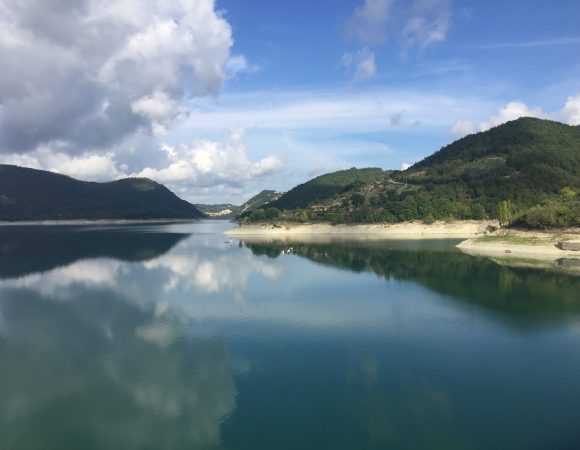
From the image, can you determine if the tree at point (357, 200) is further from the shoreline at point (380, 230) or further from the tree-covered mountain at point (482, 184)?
the shoreline at point (380, 230)

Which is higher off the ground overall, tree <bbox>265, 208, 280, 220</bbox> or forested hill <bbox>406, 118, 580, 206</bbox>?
forested hill <bbox>406, 118, 580, 206</bbox>

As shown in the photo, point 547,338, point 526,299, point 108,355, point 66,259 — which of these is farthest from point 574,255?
point 66,259

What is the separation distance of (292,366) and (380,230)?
312 ft

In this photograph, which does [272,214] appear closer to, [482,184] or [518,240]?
[482,184]

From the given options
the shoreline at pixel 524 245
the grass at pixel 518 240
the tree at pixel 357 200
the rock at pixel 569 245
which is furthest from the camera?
the tree at pixel 357 200

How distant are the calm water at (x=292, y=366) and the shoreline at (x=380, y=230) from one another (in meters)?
64.2

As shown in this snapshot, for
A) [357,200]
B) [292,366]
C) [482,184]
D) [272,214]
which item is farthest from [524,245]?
[272,214]

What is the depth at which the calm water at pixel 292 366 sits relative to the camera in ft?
44.8

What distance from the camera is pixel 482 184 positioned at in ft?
413

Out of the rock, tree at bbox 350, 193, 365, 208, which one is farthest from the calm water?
tree at bbox 350, 193, 365, 208

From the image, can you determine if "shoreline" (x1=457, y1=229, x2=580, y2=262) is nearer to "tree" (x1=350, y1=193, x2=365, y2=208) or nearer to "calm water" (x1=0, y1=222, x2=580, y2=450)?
"calm water" (x1=0, y1=222, x2=580, y2=450)

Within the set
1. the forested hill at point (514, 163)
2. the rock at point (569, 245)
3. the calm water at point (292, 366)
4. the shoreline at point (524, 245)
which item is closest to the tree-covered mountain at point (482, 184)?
the forested hill at point (514, 163)

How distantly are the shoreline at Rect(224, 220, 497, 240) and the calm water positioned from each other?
6424 centimetres

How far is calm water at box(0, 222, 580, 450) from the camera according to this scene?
13.6 meters
